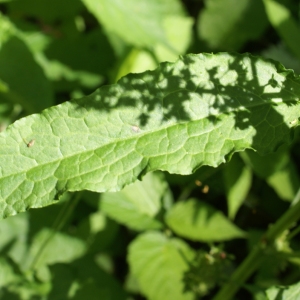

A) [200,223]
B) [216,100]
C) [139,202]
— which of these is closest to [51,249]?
[139,202]

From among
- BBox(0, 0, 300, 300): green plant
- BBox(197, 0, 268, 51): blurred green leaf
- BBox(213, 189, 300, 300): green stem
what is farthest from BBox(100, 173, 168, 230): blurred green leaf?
BBox(197, 0, 268, 51): blurred green leaf

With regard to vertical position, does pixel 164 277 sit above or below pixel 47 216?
above

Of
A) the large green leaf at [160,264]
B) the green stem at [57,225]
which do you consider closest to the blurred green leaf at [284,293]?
the large green leaf at [160,264]

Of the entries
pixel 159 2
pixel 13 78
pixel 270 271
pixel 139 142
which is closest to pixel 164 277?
pixel 270 271

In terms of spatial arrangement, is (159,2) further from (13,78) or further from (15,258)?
(15,258)

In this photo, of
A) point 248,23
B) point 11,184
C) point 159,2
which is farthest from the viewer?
point 248,23

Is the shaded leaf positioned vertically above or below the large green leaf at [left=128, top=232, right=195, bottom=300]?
above

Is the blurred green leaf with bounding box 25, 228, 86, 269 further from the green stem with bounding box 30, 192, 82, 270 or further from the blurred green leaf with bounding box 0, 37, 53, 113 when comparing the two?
the blurred green leaf with bounding box 0, 37, 53, 113
